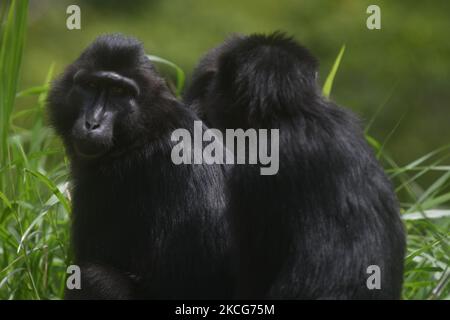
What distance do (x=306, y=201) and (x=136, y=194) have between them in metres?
0.77

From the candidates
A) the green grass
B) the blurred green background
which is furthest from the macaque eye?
the blurred green background

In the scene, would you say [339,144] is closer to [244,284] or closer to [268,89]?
[268,89]

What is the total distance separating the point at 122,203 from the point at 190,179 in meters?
0.33

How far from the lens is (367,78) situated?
9719mm

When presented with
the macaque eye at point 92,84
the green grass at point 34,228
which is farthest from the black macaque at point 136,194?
the green grass at point 34,228

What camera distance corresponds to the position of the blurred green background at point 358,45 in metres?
9.65

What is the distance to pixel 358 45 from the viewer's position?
32.3 ft

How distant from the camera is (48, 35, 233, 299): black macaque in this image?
→ 387 centimetres

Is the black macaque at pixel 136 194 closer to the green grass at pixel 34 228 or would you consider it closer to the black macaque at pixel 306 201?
the black macaque at pixel 306 201

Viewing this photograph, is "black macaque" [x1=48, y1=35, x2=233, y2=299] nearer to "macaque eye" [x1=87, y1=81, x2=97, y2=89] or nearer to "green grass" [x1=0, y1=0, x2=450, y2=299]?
"macaque eye" [x1=87, y1=81, x2=97, y2=89]

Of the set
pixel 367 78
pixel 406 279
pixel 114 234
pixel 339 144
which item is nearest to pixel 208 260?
pixel 114 234

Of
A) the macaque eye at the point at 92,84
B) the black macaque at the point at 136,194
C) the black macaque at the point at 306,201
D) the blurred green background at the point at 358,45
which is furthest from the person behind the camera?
the blurred green background at the point at 358,45

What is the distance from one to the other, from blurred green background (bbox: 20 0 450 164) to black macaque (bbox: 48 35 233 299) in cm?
561

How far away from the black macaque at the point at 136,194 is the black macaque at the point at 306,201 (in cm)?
13
